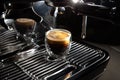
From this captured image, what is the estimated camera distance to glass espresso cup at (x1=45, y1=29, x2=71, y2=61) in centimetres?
71

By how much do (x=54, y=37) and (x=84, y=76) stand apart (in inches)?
6.9

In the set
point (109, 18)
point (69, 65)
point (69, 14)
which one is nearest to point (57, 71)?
point (69, 65)

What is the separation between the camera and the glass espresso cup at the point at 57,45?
2.32 feet

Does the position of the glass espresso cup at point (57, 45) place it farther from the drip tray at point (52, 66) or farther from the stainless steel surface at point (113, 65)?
the stainless steel surface at point (113, 65)

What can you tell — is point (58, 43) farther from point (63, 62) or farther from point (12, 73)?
point (12, 73)

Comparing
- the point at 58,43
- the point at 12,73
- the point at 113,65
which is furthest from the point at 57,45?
the point at 113,65

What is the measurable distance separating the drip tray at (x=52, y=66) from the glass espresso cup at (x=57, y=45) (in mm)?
27

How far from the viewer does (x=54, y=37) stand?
0.73m

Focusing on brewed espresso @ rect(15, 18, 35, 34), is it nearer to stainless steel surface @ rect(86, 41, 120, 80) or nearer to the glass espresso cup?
the glass espresso cup

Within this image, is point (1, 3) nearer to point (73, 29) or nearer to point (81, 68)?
point (81, 68)

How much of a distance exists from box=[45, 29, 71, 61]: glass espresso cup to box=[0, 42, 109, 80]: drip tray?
0.03 m

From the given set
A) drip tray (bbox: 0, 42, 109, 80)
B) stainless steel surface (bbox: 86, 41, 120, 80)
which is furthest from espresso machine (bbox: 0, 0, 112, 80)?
stainless steel surface (bbox: 86, 41, 120, 80)

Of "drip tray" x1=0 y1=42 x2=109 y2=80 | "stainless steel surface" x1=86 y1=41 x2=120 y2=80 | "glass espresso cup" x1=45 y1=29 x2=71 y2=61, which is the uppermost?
"glass espresso cup" x1=45 y1=29 x2=71 y2=61

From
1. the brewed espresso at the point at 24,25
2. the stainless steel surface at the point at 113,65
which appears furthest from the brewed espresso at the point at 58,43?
the stainless steel surface at the point at 113,65
